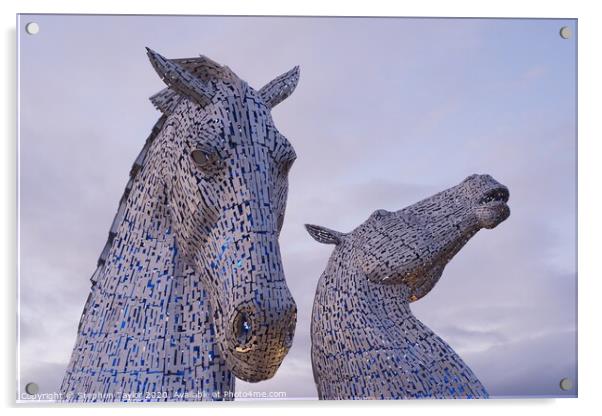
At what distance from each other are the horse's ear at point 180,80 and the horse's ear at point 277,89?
0.20 metres

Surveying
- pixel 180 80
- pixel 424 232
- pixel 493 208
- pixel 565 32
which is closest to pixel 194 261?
pixel 180 80

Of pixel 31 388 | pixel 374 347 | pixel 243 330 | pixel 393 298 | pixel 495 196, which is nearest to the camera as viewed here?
pixel 243 330

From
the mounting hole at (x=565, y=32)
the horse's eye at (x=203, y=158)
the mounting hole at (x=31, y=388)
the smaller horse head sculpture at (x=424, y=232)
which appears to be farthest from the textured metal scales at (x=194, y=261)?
the mounting hole at (x=565, y=32)

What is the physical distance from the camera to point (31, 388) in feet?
8.80

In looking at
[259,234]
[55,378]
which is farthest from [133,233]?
[55,378]

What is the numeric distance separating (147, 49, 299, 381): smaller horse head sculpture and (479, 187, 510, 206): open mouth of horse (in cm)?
170

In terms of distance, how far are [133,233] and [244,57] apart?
4.94ft

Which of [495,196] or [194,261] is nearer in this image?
[194,261]

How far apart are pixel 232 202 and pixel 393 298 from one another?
165cm

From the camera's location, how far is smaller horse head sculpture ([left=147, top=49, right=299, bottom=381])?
1.71 metres

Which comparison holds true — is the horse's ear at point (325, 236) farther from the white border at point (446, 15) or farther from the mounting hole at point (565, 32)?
the mounting hole at point (565, 32)

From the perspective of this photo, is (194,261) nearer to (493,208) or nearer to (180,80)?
(180,80)

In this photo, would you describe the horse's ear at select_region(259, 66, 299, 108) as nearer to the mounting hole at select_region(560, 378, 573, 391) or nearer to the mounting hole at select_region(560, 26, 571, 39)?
the mounting hole at select_region(560, 26, 571, 39)

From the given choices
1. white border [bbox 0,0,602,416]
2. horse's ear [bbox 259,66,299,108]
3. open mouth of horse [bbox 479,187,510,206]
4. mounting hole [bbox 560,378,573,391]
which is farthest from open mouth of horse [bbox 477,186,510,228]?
horse's ear [bbox 259,66,299,108]
